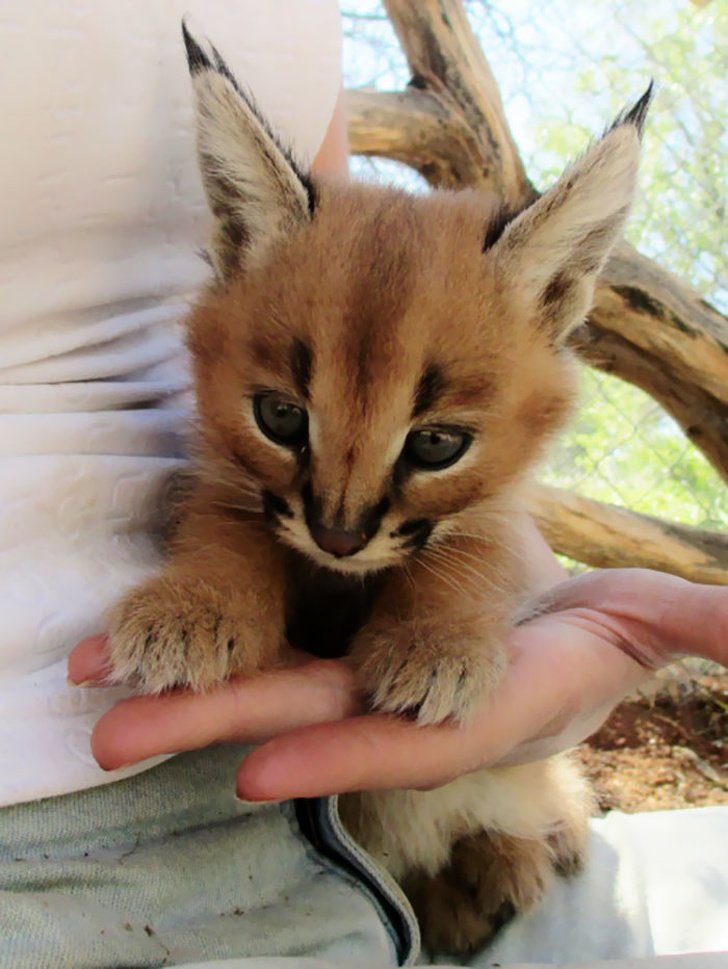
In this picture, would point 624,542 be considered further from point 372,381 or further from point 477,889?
point 372,381

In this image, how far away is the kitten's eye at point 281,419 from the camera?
3.77 ft

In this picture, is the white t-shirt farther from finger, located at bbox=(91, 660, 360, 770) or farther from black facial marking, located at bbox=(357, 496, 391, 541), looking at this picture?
black facial marking, located at bbox=(357, 496, 391, 541)

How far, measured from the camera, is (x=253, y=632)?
1.11m

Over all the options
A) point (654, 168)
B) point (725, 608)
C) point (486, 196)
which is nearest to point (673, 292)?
point (654, 168)

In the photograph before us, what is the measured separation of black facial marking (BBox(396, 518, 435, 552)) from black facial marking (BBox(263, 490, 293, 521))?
0.48ft

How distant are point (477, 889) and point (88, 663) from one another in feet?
2.76

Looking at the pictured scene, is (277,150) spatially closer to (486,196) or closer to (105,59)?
(105,59)

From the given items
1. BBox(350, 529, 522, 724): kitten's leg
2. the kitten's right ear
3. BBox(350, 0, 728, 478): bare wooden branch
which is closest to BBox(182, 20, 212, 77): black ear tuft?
the kitten's right ear

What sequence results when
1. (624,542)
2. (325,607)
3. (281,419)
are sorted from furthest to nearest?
(624,542)
(325,607)
(281,419)

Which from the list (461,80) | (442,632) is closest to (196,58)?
(442,632)

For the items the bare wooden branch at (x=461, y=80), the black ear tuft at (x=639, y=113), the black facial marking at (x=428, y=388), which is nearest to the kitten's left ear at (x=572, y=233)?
the black ear tuft at (x=639, y=113)

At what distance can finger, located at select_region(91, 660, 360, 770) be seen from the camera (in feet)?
2.90

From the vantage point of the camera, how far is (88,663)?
0.96 metres

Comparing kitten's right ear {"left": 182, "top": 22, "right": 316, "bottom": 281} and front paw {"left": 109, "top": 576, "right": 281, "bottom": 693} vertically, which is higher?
kitten's right ear {"left": 182, "top": 22, "right": 316, "bottom": 281}
